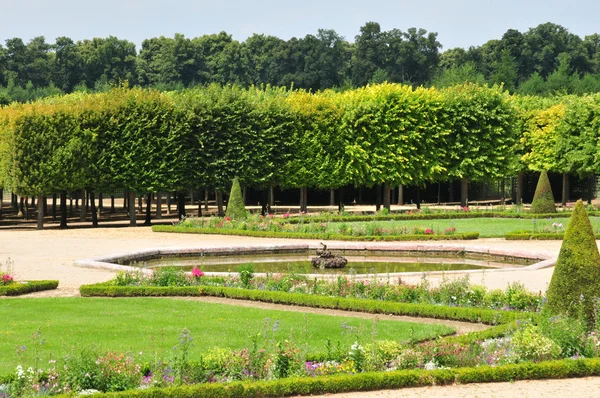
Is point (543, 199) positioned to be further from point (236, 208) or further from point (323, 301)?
point (323, 301)

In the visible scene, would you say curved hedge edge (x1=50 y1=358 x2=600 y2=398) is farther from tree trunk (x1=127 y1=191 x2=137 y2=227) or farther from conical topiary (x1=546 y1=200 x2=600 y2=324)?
tree trunk (x1=127 y1=191 x2=137 y2=227)

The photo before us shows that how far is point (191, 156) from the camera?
150ft

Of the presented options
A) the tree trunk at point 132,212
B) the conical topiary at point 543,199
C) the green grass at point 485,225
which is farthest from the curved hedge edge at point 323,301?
the conical topiary at point 543,199

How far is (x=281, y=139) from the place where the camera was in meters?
49.3

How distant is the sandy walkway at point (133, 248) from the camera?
34.6 ft

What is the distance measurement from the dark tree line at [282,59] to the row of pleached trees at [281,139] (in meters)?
49.2

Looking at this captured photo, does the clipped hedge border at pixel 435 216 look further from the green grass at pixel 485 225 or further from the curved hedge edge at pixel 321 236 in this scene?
the curved hedge edge at pixel 321 236

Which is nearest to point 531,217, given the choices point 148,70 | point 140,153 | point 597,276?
point 140,153

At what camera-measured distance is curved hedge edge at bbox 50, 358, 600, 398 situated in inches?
392

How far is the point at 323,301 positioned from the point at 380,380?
6.30 metres

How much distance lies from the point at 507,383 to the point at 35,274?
47.5ft

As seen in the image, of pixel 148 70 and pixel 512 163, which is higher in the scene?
pixel 148 70

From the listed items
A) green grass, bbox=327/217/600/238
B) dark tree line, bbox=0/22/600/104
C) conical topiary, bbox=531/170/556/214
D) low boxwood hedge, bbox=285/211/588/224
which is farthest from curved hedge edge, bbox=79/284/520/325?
dark tree line, bbox=0/22/600/104

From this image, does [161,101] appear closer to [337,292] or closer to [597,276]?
[337,292]
